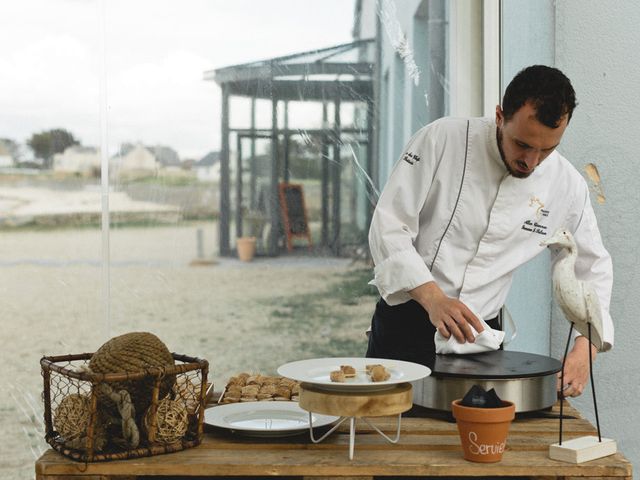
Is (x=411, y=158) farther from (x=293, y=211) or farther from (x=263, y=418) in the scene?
(x=293, y=211)

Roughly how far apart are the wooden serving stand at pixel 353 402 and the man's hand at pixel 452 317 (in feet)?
1.20

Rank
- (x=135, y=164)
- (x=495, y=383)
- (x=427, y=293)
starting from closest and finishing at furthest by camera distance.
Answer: (x=495, y=383) < (x=427, y=293) < (x=135, y=164)

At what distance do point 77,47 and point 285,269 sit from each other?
48.8 inches

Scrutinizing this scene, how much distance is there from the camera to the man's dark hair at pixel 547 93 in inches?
71.4

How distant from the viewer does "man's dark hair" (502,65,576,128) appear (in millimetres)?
1813

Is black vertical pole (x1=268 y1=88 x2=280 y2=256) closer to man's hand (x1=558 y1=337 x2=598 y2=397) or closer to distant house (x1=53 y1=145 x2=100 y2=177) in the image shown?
distant house (x1=53 y1=145 x2=100 y2=177)

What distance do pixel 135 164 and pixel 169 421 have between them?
202cm

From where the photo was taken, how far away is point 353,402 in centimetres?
140

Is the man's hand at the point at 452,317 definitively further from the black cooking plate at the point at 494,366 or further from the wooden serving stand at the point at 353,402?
the wooden serving stand at the point at 353,402

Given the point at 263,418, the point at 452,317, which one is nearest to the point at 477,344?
the point at 452,317

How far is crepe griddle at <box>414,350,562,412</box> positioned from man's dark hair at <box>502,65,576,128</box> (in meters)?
0.54

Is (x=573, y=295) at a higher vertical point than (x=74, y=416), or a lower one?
higher

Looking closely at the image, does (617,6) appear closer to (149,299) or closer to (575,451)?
(575,451)

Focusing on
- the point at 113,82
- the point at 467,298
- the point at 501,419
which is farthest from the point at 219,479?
the point at 113,82
